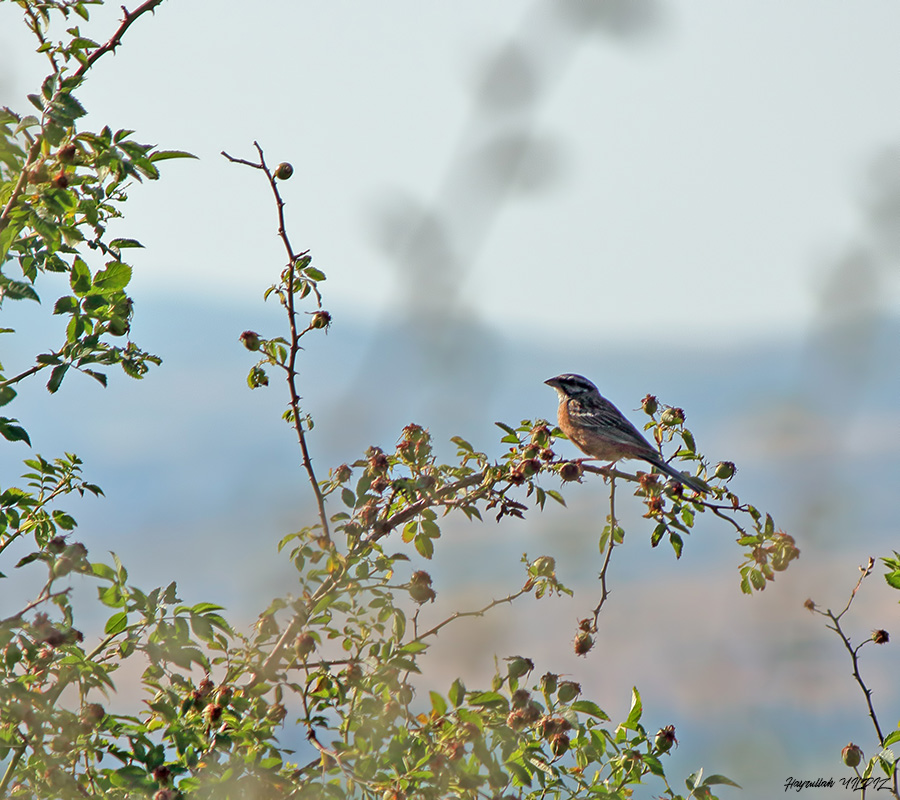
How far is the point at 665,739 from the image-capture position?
3932 millimetres

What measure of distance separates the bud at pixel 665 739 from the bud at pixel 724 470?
1295mm

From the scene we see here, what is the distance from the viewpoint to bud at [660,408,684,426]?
15.4 feet

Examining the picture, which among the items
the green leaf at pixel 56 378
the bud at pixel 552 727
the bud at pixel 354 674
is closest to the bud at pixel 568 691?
the bud at pixel 552 727

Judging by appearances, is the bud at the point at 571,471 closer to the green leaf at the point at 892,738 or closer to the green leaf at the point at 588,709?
the green leaf at the point at 588,709

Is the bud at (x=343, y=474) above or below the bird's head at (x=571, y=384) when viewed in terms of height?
below

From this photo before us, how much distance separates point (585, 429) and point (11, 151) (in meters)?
5.73

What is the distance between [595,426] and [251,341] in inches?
175

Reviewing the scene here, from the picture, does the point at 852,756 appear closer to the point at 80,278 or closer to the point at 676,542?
the point at 676,542

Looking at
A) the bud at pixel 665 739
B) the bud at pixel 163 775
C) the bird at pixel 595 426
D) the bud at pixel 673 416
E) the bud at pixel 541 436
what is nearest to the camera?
the bud at pixel 163 775

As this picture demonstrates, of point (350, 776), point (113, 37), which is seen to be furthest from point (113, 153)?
point (350, 776)

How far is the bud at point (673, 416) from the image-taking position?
15.4 feet

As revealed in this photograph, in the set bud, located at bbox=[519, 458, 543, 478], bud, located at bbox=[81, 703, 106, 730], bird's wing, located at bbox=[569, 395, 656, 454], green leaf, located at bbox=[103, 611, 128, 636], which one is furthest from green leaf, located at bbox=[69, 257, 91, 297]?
bird's wing, located at bbox=[569, 395, 656, 454]

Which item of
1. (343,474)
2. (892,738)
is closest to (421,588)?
(343,474)

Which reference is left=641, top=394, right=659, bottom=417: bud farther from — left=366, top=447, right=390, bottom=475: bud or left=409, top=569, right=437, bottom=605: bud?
left=409, top=569, right=437, bottom=605: bud
